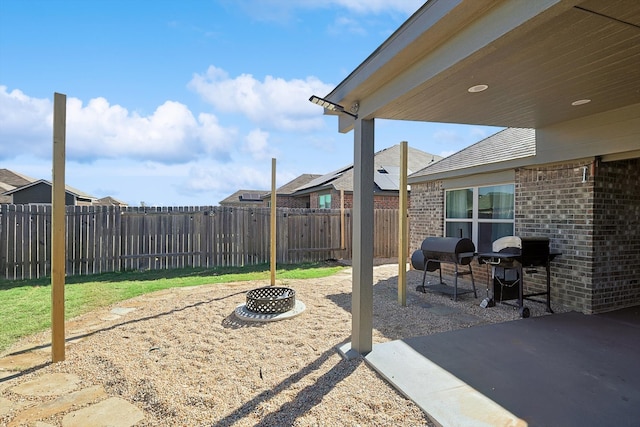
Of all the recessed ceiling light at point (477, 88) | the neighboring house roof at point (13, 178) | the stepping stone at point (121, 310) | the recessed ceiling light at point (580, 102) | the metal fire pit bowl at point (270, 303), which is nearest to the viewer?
the recessed ceiling light at point (477, 88)

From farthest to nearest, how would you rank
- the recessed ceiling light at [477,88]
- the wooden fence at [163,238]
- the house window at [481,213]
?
1. the wooden fence at [163,238]
2. the house window at [481,213]
3. the recessed ceiling light at [477,88]

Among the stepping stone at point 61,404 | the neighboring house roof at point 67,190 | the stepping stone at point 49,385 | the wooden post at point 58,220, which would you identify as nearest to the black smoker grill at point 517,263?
the stepping stone at point 61,404

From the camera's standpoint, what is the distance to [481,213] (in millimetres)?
7559

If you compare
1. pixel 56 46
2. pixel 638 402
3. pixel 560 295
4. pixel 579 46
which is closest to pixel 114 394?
pixel 638 402

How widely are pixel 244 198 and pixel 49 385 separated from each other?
91.2ft

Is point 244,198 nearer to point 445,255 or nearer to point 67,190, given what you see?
point 67,190

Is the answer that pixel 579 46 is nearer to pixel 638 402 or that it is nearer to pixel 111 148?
pixel 638 402

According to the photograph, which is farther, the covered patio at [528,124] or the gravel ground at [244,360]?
the gravel ground at [244,360]

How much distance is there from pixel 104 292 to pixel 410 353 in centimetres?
602

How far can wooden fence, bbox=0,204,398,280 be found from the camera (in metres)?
8.17

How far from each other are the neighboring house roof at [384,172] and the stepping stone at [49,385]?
38.8 feet

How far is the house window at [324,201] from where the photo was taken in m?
16.6

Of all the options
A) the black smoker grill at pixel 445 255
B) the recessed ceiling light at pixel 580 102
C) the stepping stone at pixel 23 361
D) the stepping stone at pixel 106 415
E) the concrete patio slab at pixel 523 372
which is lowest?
the stepping stone at pixel 23 361

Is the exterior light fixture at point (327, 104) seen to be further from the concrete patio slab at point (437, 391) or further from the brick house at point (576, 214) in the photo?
the brick house at point (576, 214)
